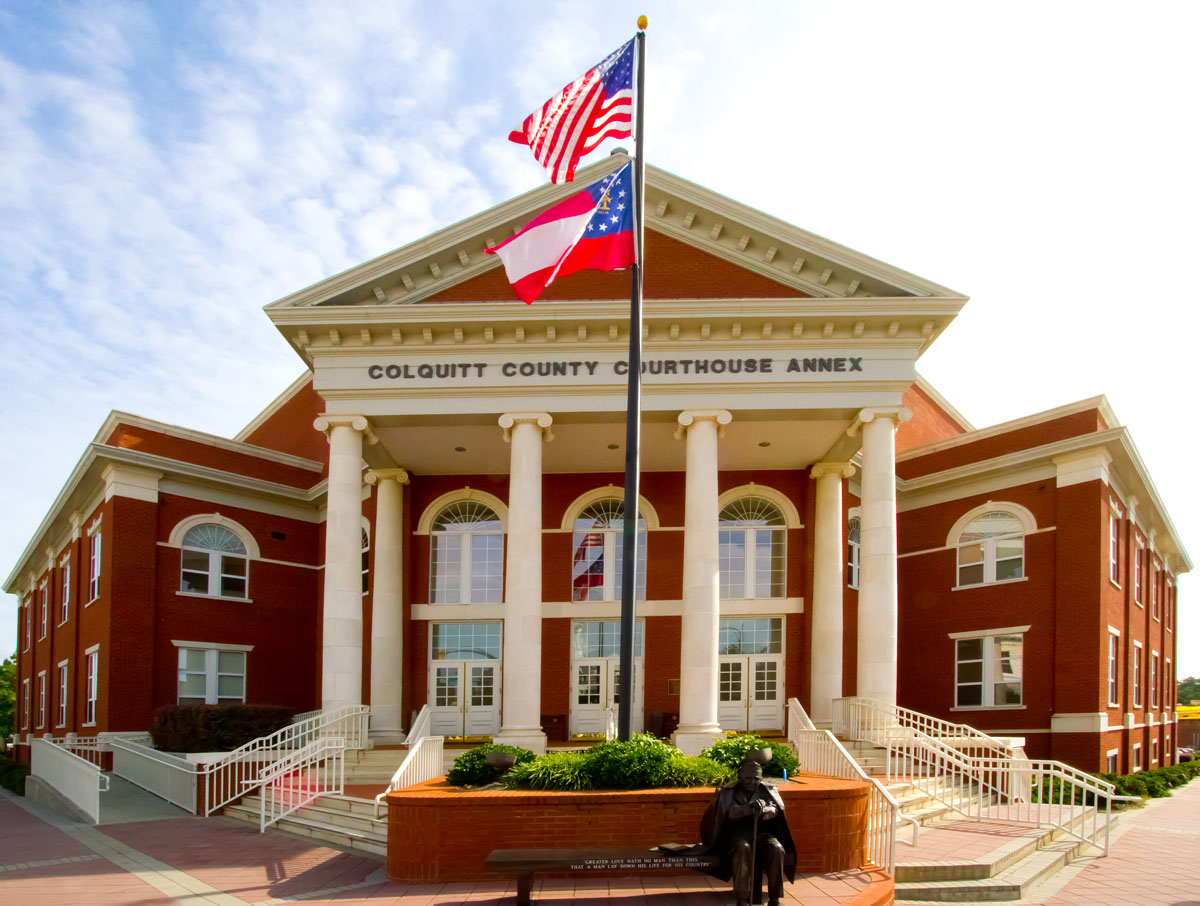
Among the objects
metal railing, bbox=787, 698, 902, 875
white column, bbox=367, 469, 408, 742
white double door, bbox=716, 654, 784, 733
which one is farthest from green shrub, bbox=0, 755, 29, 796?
metal railing, bbox=787, 698, 902, 875

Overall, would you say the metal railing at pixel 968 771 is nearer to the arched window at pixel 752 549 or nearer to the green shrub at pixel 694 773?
the green shrub at pixel 694 773

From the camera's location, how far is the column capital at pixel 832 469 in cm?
2475

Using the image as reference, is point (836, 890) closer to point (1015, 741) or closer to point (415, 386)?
point (1015, 741)

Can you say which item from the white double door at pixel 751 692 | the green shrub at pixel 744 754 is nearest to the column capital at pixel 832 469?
the white double door at pixel 751 692

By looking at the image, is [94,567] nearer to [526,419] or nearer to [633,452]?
[526,419]

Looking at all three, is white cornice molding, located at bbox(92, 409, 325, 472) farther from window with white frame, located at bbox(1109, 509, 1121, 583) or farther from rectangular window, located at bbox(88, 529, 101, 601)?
window with white frame, located at bbox(1109, 509, 1121, 583)

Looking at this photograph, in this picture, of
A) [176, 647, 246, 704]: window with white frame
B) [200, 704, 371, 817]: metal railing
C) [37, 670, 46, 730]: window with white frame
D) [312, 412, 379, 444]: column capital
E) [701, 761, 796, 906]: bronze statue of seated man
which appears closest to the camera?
[701, 761, 796, 906]: bronze statue of seated man

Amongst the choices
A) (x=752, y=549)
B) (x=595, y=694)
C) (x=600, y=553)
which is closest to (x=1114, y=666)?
(x=752, y=549)

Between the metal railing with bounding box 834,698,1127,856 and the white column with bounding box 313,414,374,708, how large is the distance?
9.34 m

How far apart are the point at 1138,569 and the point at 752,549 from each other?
11543mm

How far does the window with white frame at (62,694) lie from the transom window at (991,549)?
2490 cm

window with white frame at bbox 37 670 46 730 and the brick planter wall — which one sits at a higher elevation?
the brick planter wall

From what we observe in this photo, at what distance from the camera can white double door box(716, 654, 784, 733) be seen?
2469cm

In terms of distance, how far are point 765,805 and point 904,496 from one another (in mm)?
20092
